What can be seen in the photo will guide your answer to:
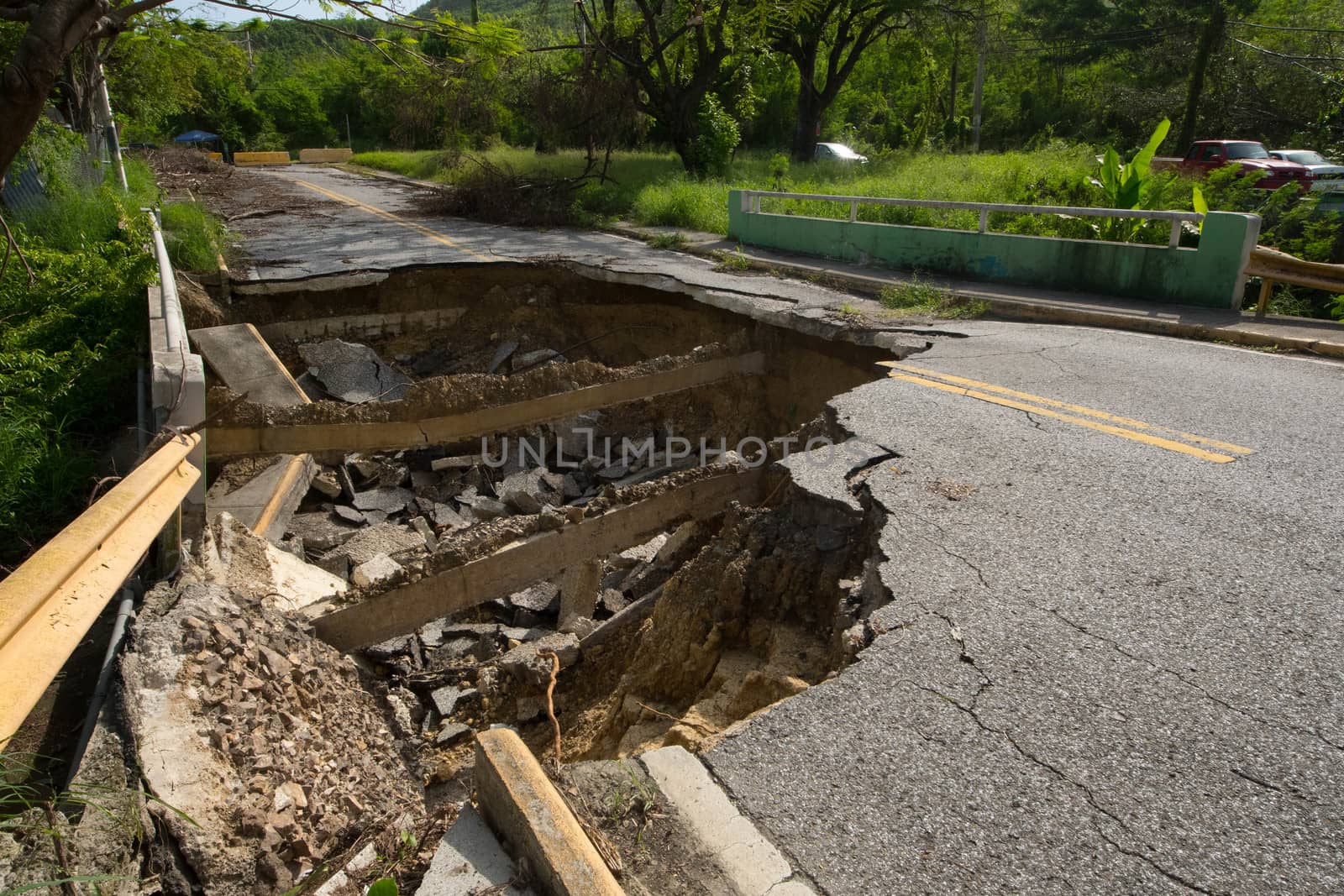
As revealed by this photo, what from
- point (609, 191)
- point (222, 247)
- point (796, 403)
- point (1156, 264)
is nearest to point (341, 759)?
point (796, 403)

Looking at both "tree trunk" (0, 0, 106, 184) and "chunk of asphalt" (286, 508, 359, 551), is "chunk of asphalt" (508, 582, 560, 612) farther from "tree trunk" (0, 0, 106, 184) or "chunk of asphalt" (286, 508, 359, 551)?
"tree trunk" (0, 0, 106, 184)

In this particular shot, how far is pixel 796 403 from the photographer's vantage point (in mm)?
9961

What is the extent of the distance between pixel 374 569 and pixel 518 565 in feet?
7.96

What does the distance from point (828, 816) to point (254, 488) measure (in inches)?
273

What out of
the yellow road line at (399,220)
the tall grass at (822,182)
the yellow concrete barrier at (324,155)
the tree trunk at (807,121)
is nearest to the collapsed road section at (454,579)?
the yellow road line at (399,220)

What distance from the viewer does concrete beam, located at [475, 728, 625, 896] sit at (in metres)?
2.38

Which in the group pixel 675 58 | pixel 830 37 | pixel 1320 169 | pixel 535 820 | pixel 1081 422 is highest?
pixel 830 37

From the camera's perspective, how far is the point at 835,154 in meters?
29.0

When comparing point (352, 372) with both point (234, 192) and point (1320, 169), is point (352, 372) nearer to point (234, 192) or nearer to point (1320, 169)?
point (234, 192)

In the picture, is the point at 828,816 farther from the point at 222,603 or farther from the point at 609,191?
the point at 609,191

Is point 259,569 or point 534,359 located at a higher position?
point 534,359

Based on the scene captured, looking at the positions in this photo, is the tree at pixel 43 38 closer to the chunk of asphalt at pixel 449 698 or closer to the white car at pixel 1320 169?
the chunk of asphalt at pixel 449 698

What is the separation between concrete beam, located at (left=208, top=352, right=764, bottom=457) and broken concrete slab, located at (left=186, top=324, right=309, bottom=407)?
691 mm

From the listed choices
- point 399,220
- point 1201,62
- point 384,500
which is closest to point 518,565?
point 384,500
